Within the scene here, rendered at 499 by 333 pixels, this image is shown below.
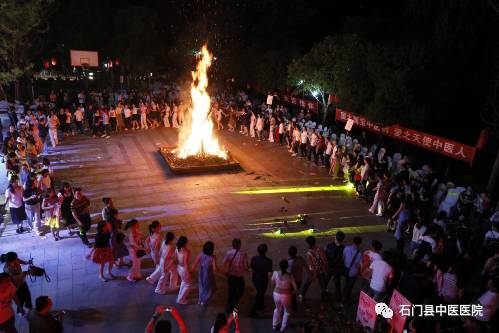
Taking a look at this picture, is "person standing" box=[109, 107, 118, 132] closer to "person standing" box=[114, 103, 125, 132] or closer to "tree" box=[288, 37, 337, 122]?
"person standing" box=[114, 103, 125, 132]

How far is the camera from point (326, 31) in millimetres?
29672

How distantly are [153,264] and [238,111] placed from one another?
1540 cm

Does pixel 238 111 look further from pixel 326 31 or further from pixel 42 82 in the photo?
pixel 42 82

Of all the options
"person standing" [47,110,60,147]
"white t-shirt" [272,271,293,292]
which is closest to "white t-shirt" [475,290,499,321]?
"white t-shirt" [272,271,293,292]

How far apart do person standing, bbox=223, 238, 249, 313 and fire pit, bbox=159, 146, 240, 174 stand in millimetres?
8992

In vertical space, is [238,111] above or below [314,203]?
above

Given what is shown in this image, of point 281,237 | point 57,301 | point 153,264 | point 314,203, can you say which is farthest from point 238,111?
point 57,301

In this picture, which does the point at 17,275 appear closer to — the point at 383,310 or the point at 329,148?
the point at 383,310

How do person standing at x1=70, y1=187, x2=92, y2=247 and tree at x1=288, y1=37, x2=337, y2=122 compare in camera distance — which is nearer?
person standing at x1=70, y1=187, x2=92, y2=247

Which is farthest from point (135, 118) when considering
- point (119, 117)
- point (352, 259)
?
point (352, 259)

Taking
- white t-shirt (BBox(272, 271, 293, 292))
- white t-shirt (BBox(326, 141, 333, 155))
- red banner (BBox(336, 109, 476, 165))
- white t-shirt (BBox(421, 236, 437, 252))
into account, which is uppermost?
red banner (BBox(336, 109, 476, 165))

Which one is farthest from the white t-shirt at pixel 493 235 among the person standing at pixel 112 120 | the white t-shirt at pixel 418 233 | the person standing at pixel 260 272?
the person standing at pixel 112 120

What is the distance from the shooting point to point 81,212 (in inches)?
411

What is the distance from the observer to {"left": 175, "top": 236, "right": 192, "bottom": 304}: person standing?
8.05 metres
